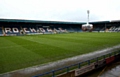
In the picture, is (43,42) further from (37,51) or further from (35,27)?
(35,27)

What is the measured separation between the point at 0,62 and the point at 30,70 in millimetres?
4643

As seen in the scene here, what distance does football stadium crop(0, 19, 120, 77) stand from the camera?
46.6 ft

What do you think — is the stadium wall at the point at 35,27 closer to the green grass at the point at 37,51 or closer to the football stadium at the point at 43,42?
the football stadium at the point at 43,42

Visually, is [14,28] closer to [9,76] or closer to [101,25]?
[9,76]

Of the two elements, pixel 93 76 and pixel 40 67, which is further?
pixel 40 67

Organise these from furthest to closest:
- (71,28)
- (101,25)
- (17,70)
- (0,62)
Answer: (101,25) < (71,28) < (0,62) < (17,70)

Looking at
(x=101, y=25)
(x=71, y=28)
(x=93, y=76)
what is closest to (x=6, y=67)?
(x=93, y=76)

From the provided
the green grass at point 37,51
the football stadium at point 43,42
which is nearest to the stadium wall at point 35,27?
the football stadium at point 43,42

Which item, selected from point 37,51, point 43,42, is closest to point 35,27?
point 43,42

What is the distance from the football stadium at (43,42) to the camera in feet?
46.6

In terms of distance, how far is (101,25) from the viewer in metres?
85.6

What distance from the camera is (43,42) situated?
1126 inches

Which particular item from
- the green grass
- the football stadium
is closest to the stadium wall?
the football stadium

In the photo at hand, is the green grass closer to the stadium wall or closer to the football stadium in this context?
the football stadium
